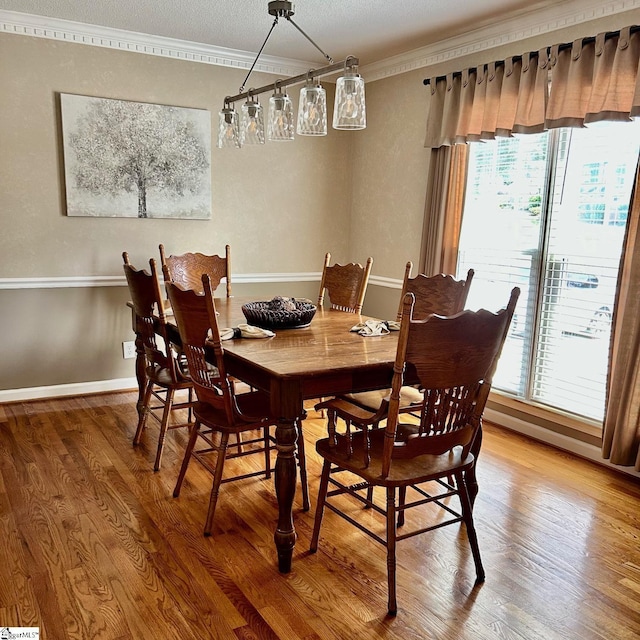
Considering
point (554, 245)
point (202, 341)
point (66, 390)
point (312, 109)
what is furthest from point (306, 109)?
point (66, 390)

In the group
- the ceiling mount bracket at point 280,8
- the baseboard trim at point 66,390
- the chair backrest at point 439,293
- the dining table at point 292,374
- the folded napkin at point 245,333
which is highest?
the ceiling mount bracket at point 280,8

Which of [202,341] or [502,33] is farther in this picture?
[502,33]

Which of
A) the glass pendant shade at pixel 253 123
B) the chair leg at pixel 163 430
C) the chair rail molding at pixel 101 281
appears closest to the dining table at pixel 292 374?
the chair leg at pixel 163 430

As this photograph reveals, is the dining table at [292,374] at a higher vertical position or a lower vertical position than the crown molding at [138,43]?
lower

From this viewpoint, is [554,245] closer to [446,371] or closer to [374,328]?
[374,328]

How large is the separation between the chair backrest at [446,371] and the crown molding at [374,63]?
204 cm

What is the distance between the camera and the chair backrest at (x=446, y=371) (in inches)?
72.7

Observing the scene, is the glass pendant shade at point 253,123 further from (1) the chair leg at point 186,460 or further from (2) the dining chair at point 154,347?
(1) the chair leg at point 186,460

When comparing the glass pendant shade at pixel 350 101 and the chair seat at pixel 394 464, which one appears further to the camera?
the glass pendant shade at pixel 350 101

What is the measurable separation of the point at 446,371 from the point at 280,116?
5.02 ft

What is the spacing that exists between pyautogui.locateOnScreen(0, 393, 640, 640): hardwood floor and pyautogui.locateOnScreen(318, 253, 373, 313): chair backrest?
45.1 inches

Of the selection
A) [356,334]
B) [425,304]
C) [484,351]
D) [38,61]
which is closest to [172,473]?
[356,334]

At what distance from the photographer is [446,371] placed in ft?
6.25

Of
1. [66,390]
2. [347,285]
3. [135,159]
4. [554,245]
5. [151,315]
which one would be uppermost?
[135,159]
